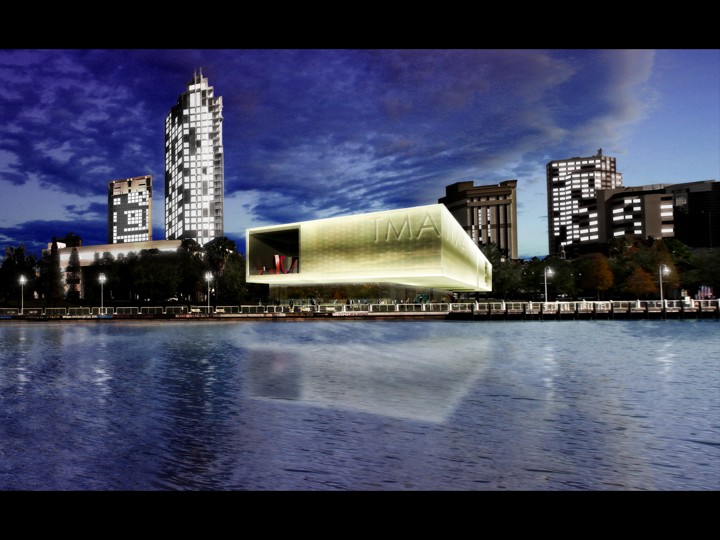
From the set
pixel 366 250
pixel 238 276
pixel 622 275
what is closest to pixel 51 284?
pixel 238 276

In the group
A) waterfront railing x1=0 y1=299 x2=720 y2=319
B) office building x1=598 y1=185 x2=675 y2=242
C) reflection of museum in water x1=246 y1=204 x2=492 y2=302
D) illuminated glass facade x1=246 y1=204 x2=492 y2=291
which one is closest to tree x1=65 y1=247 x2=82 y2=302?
waterfront railing x1=0 y1=299 x2=720 y2=319

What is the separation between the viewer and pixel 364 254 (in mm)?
73562

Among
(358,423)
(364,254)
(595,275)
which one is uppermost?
(364,254)

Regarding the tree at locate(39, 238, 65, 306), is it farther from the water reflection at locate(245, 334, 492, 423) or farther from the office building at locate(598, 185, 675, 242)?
the office building at locate(598, 185, 675, 242)

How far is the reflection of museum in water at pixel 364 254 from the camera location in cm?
6825

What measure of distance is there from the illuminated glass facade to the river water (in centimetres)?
3609

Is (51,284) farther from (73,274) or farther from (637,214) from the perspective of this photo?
(637,214)

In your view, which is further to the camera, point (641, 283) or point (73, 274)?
point (73, 274)

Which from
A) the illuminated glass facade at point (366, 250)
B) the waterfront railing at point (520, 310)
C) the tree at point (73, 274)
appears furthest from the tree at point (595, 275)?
the tree at point (73, 274)

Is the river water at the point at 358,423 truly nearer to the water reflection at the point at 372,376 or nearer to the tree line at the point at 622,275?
the water reflection at the point at 372,376

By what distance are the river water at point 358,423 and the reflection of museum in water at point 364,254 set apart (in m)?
36.4

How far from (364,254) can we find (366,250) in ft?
2.12
